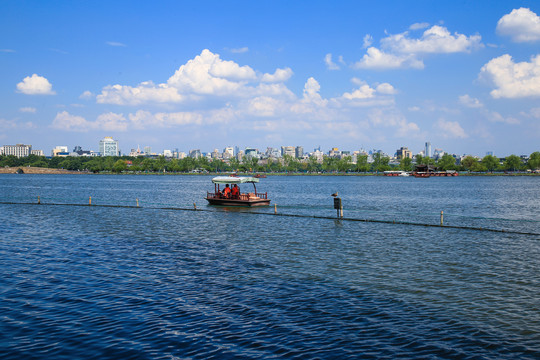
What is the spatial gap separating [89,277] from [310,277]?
476 inches

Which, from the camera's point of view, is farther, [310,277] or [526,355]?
[310,277]

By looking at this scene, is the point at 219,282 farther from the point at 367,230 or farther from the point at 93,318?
the point at 367,230

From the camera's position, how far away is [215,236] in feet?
132

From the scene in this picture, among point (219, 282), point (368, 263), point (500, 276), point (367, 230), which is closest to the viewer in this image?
point (219, 282)

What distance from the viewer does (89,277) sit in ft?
79.9

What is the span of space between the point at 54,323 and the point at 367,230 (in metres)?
32.7

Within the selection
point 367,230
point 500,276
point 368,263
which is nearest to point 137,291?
point 368,263

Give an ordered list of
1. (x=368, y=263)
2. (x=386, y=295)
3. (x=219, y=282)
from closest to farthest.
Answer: (x=386, y=295) < (x=219, y=282) < (x=368, y=263)

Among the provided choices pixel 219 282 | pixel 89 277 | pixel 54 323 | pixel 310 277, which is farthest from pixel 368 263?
pixel 54 323

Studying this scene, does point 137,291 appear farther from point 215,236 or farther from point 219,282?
point 215,236

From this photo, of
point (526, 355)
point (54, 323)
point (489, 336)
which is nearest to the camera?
point (526, 355)

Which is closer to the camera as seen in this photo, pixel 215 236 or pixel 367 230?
pixel 215 236

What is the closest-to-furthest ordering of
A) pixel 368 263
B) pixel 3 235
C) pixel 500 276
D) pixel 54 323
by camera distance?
pixel 54 323, pixel 500 276, pixel 368 263, pixel 3 235

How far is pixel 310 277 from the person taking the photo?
80.6 ft
